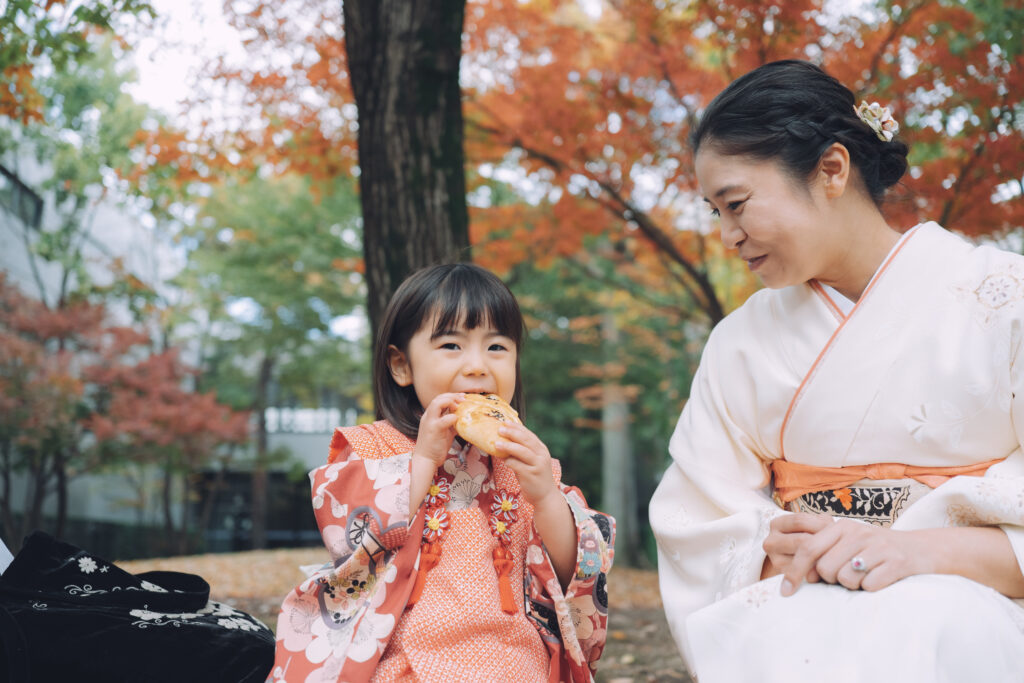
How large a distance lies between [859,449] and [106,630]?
6.06 feet

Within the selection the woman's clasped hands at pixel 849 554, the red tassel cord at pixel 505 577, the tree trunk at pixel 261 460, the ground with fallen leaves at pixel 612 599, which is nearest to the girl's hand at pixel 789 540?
the woman's clasped hands at pixel 849 554

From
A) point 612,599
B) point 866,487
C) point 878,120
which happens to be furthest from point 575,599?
point 612,599

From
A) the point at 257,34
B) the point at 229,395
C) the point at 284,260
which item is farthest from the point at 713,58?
the point at 229,395

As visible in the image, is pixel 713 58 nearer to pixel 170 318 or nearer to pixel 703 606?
pixel 703 606

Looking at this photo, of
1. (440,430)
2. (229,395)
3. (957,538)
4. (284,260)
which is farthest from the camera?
(229,395)

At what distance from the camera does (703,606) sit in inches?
77.1

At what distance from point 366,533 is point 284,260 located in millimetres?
11429

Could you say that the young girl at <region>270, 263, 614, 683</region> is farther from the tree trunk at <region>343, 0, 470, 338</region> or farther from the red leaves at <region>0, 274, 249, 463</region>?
the red leaves at <region>0, 274, 249, 463</region>

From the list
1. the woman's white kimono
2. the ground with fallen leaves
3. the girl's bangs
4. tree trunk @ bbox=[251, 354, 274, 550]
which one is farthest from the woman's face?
tree trunk @ bbox=[251, 354, 274, 550]

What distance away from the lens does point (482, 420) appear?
190 centimetres

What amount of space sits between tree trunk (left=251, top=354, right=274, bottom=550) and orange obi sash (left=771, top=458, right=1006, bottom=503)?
496 inches

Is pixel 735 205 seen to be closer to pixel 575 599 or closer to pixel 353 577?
pixel 575 599

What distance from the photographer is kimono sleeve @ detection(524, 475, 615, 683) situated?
6.67 feet

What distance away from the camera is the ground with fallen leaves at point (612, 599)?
14.3ft
